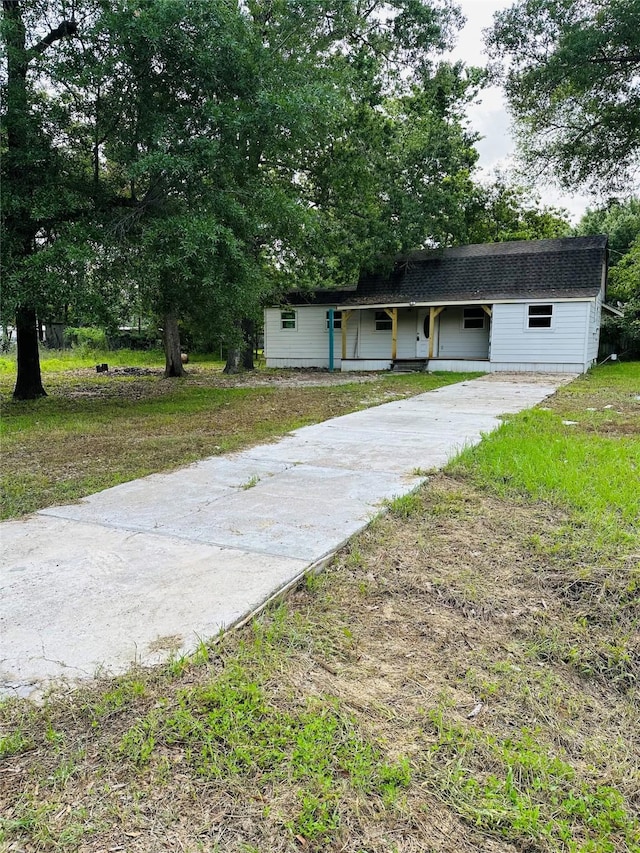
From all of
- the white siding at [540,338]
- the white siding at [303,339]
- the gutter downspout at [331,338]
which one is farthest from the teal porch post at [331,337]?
the white siding at [540,338]

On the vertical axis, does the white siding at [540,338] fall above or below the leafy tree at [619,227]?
below

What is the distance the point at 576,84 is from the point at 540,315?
567 centimetres

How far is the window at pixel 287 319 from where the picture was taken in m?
20.1

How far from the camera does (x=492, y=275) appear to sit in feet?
55.0

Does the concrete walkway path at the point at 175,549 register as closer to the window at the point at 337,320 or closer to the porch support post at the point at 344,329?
the porch support post at the point at 344,329

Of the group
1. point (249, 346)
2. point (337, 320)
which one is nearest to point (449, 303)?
point (337, 320)

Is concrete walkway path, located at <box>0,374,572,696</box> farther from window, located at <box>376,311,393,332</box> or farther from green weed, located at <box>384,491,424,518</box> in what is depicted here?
window, located at <box>376,311,393,332</box>

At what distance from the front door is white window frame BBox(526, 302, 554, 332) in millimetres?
3626

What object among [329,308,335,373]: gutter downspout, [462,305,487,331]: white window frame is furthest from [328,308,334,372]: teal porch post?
[462,305,487,331]: white window frame

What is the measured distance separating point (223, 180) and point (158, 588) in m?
7.63

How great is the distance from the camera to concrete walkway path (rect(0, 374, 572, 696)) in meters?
2.03

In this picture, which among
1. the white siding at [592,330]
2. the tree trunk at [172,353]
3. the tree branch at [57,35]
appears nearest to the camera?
the tree branch at [57,35]

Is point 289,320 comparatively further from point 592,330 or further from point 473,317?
point 592,330

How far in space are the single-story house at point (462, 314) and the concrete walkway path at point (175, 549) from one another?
1149cm
